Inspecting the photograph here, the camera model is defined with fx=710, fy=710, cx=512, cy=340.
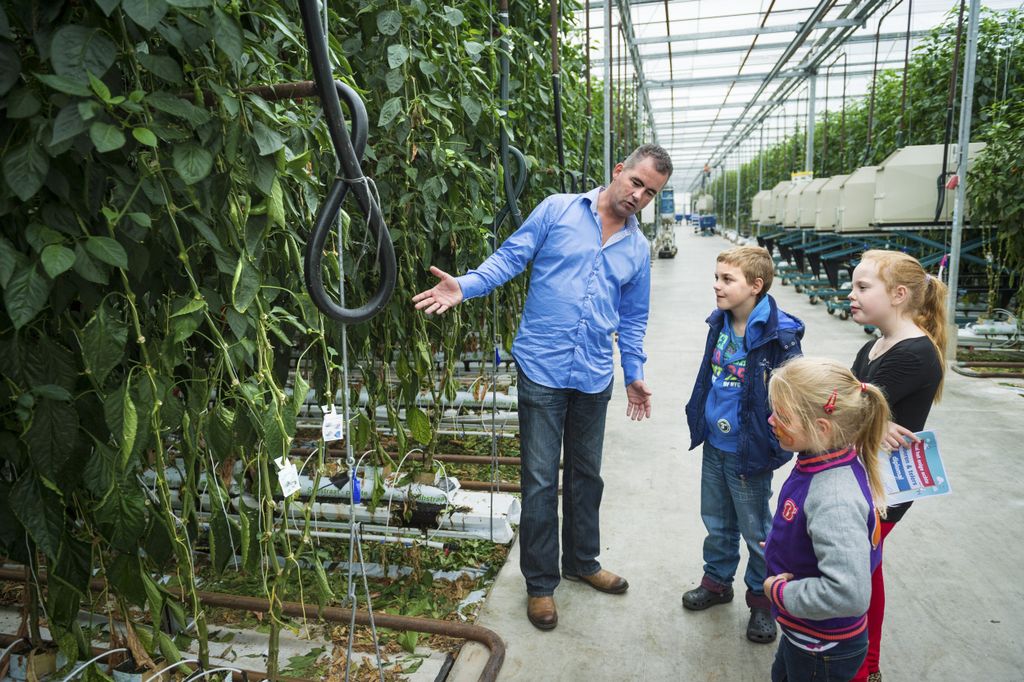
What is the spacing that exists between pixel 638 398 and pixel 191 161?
5.81ft

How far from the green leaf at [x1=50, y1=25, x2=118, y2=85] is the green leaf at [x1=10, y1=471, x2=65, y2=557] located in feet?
2.35

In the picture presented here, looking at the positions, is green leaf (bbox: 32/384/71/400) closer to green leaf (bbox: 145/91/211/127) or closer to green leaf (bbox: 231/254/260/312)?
green leaf (bbox: 231/254/260/312)

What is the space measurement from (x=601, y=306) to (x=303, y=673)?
145 cm

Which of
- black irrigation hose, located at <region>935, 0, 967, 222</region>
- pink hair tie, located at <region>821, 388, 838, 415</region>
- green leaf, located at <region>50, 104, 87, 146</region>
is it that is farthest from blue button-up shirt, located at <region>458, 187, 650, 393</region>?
black irrigation hose, located at <region>935, 0, 967, 222</region>

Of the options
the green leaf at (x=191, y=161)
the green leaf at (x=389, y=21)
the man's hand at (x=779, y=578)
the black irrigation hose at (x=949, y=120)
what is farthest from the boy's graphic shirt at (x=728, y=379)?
the black irrigation hose at (x=949, y=120)

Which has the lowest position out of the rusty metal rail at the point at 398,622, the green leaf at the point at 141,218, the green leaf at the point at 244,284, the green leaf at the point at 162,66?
the rusty metal rail at the point at 398,622

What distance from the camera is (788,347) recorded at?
2.17m

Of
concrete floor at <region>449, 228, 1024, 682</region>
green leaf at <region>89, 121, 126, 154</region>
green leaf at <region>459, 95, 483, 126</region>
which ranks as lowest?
concrete floor at <region>449, 228, 1024, 682</region>

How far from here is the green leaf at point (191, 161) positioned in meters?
1.24

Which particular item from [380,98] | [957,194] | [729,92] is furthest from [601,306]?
[729,92]

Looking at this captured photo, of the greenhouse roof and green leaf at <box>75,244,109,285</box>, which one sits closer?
green leaf at <box>75,244,109,285</box>

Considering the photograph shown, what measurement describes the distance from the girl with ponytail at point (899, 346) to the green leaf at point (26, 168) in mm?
1857

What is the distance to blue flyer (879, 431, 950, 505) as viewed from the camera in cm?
186

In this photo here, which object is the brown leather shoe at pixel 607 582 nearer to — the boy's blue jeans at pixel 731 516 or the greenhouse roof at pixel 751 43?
the boy's blue jeans at pixel 731 516
